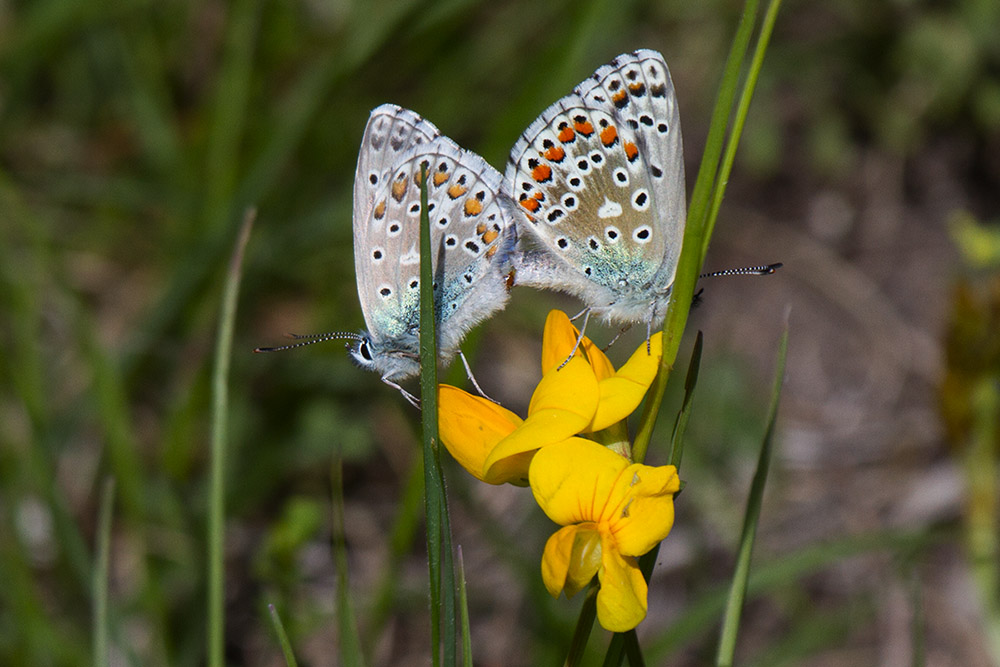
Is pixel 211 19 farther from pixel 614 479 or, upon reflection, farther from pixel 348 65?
pixel 614 479

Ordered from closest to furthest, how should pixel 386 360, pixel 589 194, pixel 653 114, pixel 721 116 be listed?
pixel 721 116 → pixel 653 114 → pixel 589 194 → pixel 386 360

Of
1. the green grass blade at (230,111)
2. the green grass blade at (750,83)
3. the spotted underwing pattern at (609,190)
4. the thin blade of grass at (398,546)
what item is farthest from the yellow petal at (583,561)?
the green grass blade at (230,111)

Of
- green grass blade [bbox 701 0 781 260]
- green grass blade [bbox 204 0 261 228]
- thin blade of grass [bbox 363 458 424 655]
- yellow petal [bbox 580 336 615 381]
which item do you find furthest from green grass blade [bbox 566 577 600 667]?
green grass blade [bbox 204 0 261 228]

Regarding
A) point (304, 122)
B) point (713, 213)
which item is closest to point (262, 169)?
point (304, 122)

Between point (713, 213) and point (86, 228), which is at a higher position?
point (713, 213)

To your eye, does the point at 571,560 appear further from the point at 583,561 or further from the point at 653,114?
the point at 653,114

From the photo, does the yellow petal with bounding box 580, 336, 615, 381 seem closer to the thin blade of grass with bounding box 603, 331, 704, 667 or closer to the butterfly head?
the thin blade of grass with bounding box 603, 331, 704, 667

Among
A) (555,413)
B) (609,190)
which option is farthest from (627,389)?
(609,190)
